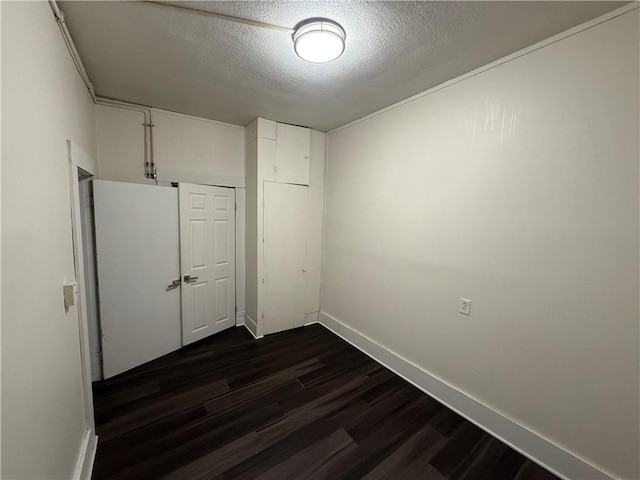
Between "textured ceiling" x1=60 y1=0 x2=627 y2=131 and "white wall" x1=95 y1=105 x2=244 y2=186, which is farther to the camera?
"white wall" x1=95 y1=105 x2=244 y2=186

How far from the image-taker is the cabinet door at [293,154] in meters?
3.16

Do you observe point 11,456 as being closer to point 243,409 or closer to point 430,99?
point 243,409

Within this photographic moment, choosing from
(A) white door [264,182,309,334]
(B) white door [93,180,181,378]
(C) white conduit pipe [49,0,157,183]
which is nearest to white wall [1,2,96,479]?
(C) white conduit pipe [49,0,157,183]

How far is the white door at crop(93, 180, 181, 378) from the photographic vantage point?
236cm

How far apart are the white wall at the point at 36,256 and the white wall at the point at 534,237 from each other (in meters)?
2.45

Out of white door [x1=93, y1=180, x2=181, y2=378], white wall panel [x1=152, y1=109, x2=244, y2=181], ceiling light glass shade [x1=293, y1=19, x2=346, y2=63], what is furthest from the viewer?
white wall panel [x1=152, y1=109, x2=244, y2=181]

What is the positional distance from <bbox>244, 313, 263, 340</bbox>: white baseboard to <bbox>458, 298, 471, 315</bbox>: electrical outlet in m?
2.30

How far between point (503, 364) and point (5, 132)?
2.82 meters

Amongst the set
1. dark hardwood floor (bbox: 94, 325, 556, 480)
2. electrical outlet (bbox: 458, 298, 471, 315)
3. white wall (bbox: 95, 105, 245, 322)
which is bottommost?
dark hardwood floor (bbox: 94, 325, 556, 480)

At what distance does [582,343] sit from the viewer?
4.96 feet

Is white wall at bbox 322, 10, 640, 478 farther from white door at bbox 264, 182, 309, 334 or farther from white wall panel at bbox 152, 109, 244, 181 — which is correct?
white wall panel at bbox 152, 109, 244, 181

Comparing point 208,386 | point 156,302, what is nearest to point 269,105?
point 156,302

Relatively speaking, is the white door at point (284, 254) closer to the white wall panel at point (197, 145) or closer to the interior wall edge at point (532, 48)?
the white wall panel at point (197, 145)

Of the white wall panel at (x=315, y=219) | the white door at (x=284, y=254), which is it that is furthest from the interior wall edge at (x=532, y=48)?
the white door at (x=284, y=254)
